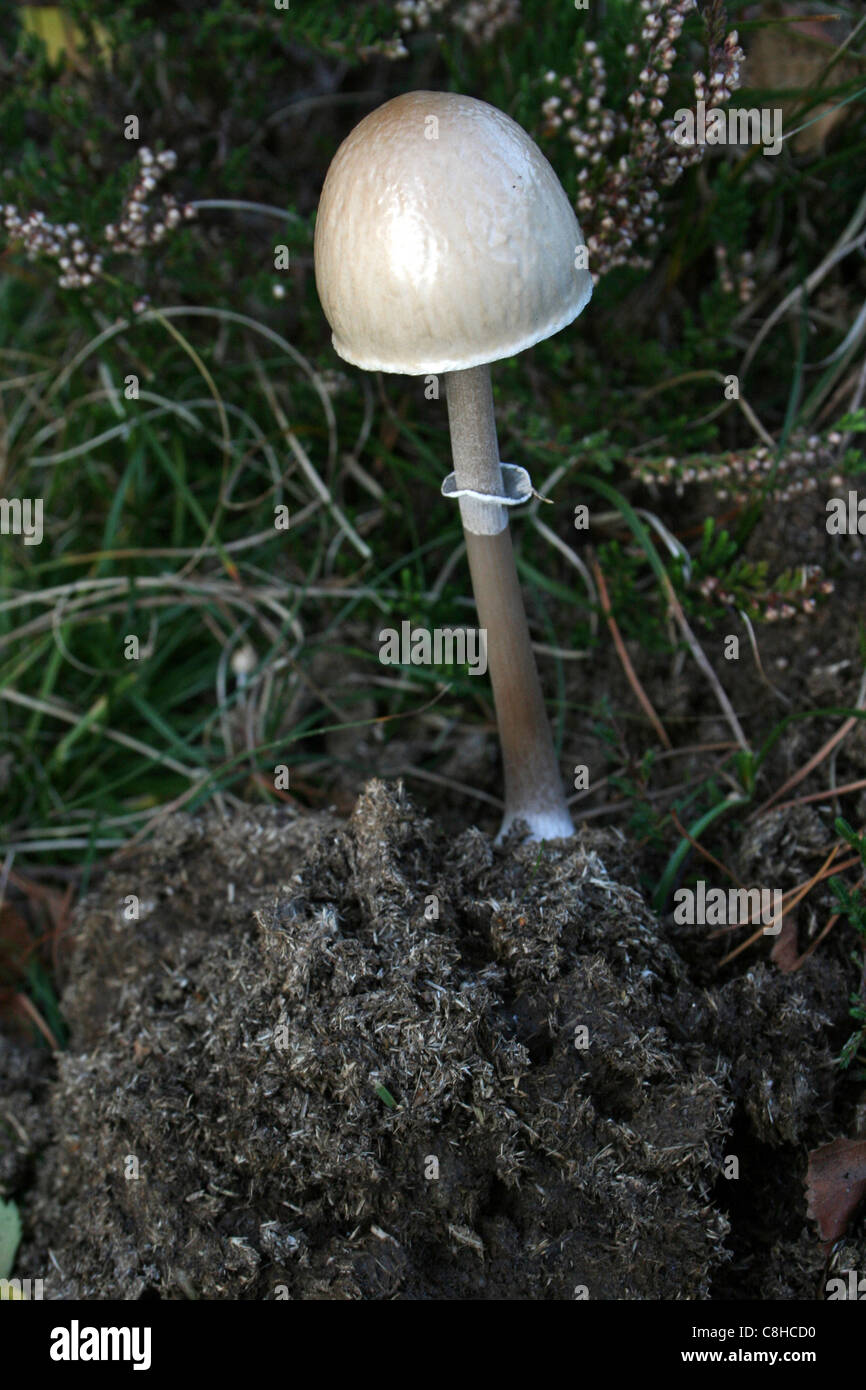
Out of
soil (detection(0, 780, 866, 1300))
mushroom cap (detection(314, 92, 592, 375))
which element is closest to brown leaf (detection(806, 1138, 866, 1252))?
soil (detection(0, 780, 866, 1300))

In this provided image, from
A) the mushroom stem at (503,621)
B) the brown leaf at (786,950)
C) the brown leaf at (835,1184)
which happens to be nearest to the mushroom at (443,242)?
the mushroom stem at (503,621)

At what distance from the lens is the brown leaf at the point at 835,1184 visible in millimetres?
2326

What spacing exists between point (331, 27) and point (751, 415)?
1.92 metres

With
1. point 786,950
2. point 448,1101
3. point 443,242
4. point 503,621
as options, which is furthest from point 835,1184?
point 443,242

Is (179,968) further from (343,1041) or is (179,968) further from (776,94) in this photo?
(776,94)

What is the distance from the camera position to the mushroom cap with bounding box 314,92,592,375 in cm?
217

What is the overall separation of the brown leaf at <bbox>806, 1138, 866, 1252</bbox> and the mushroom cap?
1.99m

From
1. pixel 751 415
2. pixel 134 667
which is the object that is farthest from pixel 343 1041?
pixel 751 415

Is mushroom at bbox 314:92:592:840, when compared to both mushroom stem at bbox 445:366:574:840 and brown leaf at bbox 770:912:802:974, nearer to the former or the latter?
mushroom stem at bbox 445:366:574:840

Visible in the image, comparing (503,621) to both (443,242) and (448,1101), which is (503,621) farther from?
(448,1101)

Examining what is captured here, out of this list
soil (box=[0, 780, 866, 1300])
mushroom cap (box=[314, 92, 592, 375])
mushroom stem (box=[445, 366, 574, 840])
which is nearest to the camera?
mushroom cap (box=[314, 92, 592, 375])

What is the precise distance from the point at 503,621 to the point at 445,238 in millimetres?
1092

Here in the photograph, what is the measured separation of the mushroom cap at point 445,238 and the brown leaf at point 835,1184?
1.99 metres

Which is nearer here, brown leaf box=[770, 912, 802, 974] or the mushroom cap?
the mushroom cap
